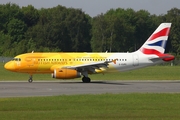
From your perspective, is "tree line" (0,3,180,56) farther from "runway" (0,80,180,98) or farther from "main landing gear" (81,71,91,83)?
"runway" (0,80,180,98)

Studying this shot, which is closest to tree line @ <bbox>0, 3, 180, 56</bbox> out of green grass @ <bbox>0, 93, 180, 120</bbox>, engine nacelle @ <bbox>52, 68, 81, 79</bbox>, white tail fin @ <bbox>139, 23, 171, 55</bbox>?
white tail fin @ <bbox>139, 23, 171, 55</bbox>

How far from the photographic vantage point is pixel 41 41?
4624 inches

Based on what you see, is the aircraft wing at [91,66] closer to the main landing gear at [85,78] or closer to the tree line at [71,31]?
the main landing gear at [85,78]

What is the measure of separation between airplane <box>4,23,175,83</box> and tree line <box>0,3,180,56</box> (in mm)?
65444

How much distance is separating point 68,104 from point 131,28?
103 m

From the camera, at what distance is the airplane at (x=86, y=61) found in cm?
4416

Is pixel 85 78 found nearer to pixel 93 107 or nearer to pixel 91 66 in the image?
pixel 91 66

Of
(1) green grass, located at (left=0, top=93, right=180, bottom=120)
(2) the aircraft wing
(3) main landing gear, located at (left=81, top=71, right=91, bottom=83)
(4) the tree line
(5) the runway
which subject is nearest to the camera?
(1) green grass, located at (left=0, top=93, right=180, bottom=120)

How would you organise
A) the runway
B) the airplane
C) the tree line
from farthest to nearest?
the tree line < the airplane < the runway

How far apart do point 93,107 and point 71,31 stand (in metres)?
102

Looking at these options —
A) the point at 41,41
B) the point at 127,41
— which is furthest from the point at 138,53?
the point at 127,41

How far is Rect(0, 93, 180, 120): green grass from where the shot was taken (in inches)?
810

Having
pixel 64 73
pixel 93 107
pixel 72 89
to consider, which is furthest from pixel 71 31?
pixel 93 107

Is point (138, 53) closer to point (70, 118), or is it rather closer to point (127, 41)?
point (70, 118)
